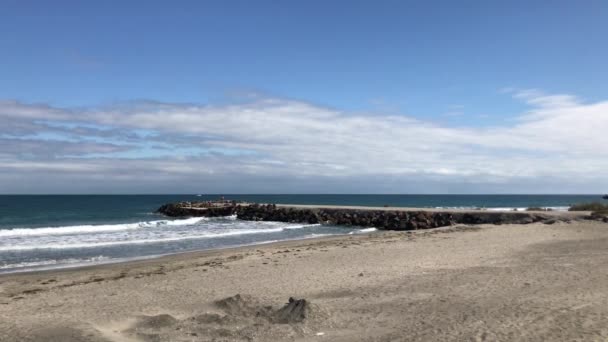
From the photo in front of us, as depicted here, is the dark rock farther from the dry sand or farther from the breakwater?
the breakwater

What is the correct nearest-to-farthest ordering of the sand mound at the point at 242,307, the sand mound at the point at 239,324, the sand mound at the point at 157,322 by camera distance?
1. the sand mound at the point at 239,324
2. the sand mound at the point at 157,322
3. the sand mound at the point at 242,307

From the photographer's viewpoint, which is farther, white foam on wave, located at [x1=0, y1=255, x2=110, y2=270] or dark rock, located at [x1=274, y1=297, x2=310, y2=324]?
white foam on wave, located at [x1=0, y1=255, x2=110, y2=270]

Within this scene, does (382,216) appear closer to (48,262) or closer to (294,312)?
Result: (48,262)

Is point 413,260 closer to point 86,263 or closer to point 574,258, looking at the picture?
point 574,258

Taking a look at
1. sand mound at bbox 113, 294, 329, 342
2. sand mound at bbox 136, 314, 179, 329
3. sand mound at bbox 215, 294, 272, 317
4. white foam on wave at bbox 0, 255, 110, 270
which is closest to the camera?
sand mound at bbox 113, 294, 329, 342

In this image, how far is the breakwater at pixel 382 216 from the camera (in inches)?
1126

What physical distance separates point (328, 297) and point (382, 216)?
24.1 m

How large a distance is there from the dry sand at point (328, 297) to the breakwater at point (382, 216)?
1319cm

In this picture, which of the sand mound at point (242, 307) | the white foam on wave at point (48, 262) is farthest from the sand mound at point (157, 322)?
the white foam on wave at point (48, 262)

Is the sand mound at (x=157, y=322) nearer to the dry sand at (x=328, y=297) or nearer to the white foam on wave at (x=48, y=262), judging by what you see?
the dry sand at (x=328, y=297)

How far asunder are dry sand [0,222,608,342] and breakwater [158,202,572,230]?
43.3ft

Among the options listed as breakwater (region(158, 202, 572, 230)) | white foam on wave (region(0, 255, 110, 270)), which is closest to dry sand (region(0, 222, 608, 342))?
white foam on wave (region(0, 255, 110, 270))

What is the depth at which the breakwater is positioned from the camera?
93.8 feet

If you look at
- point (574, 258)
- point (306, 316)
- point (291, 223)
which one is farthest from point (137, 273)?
point (291, 223)
